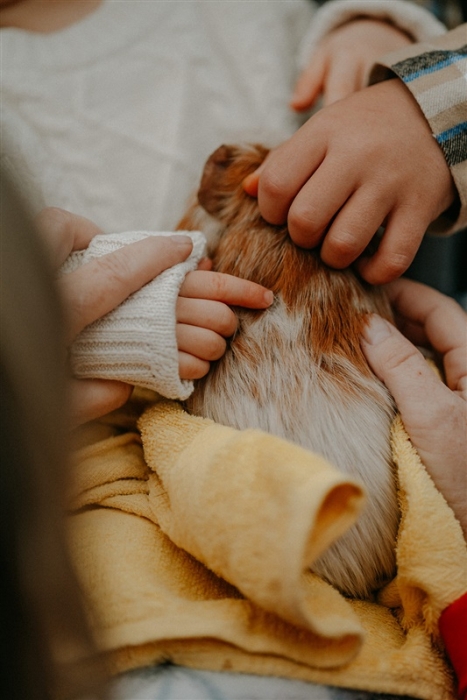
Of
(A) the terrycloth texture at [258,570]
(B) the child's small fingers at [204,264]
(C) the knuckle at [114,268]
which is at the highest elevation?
(C) the knuckle at [114,268]

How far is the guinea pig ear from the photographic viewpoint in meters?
0.98

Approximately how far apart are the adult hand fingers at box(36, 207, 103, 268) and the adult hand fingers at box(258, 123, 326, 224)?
0.27 m

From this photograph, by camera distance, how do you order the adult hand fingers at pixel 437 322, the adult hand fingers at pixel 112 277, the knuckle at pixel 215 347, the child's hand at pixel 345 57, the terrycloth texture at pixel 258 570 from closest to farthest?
the terrycloth texture at pixel 258 570
the adult hand fingers at pixel 112 277
the knuckle at pixel 215 347
the adult hand fingers at pixel 437 322
the child's hand at pixel 345 57

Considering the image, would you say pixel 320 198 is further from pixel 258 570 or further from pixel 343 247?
pixel 258 570

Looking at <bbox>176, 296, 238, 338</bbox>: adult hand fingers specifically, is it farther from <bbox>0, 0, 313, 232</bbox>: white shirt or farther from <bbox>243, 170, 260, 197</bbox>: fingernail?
<bbox>0, 0, 313, 232</bbox>: white shirt

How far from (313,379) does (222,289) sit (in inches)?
7.1

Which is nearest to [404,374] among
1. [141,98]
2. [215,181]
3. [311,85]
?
[215,181]

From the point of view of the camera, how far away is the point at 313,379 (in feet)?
2.51

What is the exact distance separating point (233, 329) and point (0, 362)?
43cm

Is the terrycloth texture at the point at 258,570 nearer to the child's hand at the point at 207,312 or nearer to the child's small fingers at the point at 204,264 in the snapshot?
the child's hand at the point at 207,312

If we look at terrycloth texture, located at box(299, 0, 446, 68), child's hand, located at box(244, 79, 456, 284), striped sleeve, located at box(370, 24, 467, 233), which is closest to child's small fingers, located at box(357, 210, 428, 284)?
child's hand, located at box(244, 79, 456, 284)

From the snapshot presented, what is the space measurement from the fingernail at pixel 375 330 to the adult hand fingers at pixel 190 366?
247 mm

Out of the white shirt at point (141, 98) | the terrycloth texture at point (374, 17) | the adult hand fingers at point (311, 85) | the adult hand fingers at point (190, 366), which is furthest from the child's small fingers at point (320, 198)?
the terrycloth texture at point (374, 17)

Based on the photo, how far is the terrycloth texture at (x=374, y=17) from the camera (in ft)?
3.99
